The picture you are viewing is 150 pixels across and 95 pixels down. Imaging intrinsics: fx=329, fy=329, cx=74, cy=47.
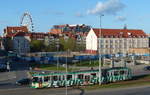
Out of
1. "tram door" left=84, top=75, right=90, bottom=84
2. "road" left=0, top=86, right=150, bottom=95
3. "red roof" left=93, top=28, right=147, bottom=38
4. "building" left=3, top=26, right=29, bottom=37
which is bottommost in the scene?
"road" left=0, top=86, right=150, bottom=95

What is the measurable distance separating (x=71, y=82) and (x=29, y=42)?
127 meters

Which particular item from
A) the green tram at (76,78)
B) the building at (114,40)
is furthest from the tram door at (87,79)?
the building at (114,40)

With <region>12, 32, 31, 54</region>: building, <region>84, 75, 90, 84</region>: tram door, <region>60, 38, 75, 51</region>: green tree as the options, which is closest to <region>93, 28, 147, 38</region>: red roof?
<region>60, 38, 75, 51</region>: green tree

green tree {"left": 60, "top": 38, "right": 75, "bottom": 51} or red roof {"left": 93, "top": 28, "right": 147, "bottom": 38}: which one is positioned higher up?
red roof {"left": 93, "top": 28, "right": 147, "bottom": 38}

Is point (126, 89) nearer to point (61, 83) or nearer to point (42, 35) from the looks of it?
point (61, 83)

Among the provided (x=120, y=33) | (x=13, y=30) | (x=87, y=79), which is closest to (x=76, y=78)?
(x=87, y=79)

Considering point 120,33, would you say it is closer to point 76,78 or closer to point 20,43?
point 20,43

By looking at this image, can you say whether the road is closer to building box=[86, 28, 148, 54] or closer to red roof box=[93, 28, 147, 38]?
building box=[86, 28, 148, 54]

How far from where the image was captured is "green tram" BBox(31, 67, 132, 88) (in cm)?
4453

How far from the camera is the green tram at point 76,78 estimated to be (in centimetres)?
4453

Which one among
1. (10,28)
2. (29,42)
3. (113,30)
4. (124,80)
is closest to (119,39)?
(113,30)

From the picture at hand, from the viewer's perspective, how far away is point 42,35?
191500 millimetres

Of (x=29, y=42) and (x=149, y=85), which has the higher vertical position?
(x=29, y=42)

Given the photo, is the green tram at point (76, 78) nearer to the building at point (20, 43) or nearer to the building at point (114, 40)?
the building at point (114, 40)
